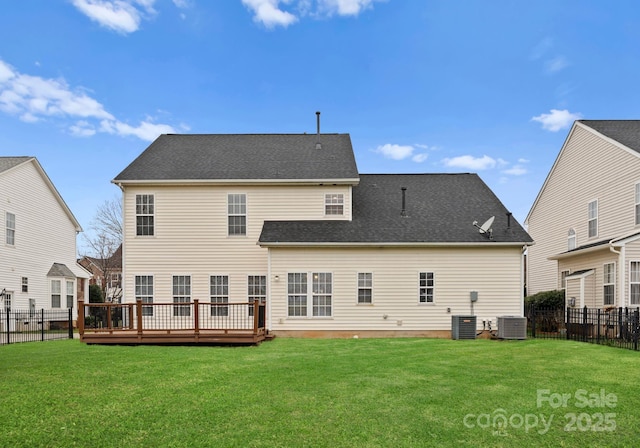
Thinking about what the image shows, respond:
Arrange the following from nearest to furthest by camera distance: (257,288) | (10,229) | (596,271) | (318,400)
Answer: (318,400) → (257,288) → (596,271) → (10,229)

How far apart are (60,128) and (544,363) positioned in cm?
2494

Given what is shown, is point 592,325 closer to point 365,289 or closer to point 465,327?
point 465,327

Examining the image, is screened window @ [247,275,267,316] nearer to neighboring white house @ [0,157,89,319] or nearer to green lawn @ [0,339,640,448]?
green lawn @ [0,339,640,448]

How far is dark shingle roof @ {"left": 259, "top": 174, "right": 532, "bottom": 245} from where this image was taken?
16750 millimetres

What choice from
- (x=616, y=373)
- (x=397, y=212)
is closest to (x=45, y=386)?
(x=616, y=373)

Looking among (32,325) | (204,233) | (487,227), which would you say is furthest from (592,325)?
(32,325)

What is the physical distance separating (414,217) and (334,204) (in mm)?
3318

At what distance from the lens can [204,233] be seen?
18.0m

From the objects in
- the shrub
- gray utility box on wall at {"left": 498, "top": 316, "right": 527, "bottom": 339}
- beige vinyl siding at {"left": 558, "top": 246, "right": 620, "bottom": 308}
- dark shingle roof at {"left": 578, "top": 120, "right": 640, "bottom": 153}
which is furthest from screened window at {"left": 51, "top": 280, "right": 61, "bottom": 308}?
dark shingle roof at {"left": 578, "top": 120, "right": 640, "bottom": 153}

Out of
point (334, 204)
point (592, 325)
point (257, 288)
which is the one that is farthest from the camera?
point (334, 204)

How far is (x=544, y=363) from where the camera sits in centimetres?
1012

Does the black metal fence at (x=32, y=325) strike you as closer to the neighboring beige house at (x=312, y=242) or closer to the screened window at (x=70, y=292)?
the screened window at (x=70, y=292)

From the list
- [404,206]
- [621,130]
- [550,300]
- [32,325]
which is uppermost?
[621,130]

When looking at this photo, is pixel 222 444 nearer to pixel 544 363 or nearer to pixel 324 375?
pixel 324 375
